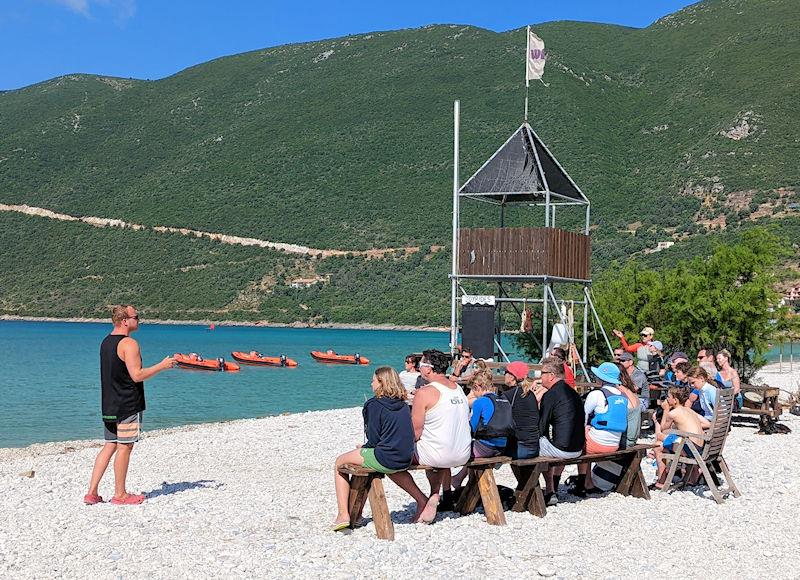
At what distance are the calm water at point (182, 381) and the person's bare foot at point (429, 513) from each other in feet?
47.2

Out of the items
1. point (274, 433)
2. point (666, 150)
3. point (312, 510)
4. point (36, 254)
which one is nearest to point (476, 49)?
point (666, 150)

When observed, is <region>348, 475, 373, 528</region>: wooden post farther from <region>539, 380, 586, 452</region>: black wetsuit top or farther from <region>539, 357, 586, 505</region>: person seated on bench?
<region>539, 380, 586, 452</region>: black wetsuit top

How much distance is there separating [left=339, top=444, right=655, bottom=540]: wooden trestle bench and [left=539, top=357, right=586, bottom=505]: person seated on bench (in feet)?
0.35

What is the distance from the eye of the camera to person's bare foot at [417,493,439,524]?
8047 millimetres

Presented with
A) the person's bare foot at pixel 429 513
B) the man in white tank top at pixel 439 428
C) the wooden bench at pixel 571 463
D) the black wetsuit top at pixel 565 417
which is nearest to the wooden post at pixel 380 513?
the man in white tank top at pixel 439 428

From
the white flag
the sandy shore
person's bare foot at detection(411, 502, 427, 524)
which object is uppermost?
the white flag

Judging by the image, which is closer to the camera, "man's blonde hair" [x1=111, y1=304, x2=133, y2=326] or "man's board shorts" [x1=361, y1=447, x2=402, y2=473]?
"man's board shorts" [x1=361, y1=447, x2=402, y2=473]

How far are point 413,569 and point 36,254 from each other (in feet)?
301

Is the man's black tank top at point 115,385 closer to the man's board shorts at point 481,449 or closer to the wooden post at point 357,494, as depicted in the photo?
the wooden post at point 357,494

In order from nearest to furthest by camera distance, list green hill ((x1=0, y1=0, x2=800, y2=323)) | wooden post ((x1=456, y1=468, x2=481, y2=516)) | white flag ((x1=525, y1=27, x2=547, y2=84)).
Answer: wooden post ((x1=456, y1=468, x2=481, y2=516)) → white flag ((x1=525, y1=27, x2=547, y2=84)) → green hill ((x1=0, y1=0, x2=800, y2=323))

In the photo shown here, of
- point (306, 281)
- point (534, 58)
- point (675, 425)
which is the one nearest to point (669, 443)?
point (675, 425)

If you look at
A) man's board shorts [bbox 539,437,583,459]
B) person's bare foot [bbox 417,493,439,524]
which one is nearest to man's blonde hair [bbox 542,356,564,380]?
man's board shorts [bbox 539,437,583,459]

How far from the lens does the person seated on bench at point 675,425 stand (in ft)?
31.8

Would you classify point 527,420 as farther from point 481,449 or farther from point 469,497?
point 469,497
